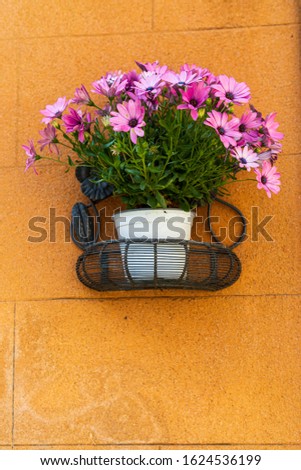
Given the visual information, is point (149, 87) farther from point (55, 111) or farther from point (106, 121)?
point (55, 111)

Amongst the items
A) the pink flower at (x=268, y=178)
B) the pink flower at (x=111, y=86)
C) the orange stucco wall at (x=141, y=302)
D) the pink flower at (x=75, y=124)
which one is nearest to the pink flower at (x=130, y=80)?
the pink flower at (x=111, y=86)

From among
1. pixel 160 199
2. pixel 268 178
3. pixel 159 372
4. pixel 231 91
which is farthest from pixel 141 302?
pixel 231 91

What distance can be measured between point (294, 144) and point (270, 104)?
12 cm

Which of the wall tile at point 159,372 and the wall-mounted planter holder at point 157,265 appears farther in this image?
the wall tile at point 159,372

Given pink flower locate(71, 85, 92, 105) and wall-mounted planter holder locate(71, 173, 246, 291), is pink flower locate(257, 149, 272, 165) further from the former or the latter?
pink flower locate(71, 85, 92, 105)

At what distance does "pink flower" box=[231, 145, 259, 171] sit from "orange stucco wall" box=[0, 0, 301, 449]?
0.24 metres

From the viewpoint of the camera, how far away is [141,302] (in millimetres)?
1582

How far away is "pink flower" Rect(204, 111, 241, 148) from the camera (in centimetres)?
135

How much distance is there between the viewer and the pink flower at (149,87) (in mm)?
1387

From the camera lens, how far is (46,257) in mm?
1630

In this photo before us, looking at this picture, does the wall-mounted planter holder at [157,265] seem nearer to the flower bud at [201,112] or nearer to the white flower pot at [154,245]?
the white flower pot at [154,245]

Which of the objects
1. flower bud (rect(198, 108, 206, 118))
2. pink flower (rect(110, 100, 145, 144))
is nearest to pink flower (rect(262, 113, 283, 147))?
flower bud (rect(198, 108, 206, 118))

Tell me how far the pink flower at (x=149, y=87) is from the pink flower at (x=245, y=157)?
0.21m
